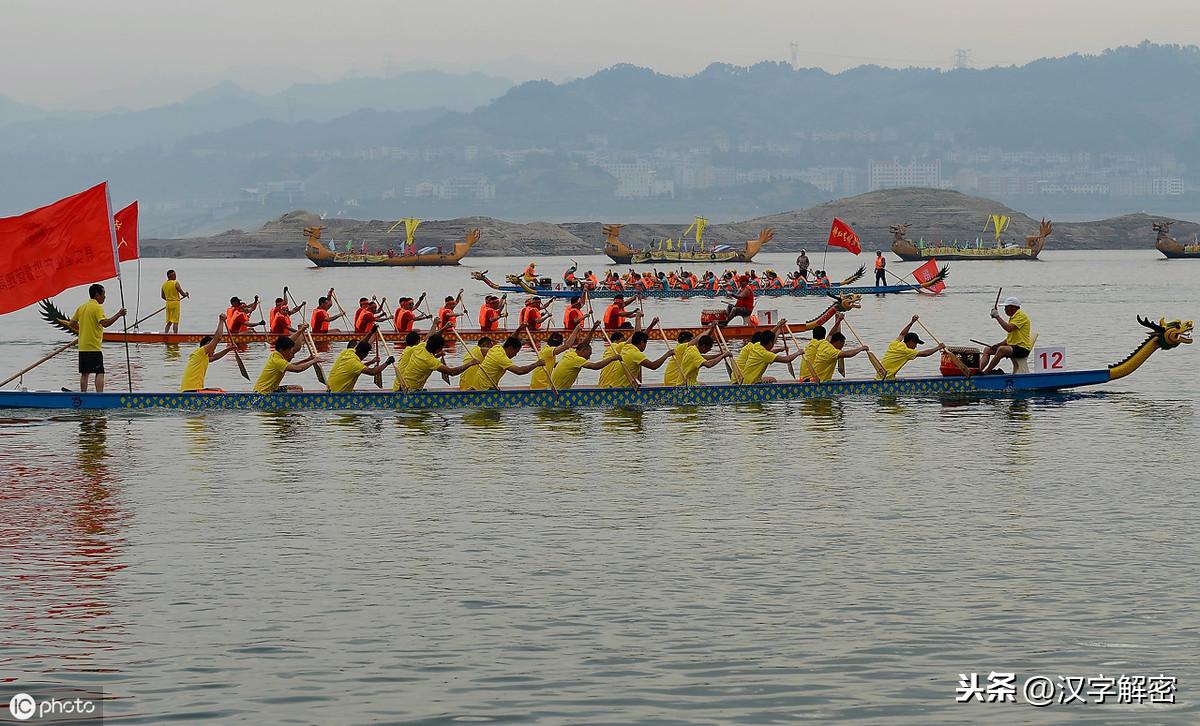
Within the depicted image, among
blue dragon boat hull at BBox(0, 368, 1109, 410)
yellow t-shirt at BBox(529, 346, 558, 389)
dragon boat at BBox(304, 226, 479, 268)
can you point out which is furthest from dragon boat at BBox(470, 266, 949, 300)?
dragon boat at BBox(304, 226, 479, 268)

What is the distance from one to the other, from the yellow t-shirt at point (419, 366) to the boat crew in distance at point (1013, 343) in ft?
37.7

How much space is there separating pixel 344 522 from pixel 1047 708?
1008 centimetres

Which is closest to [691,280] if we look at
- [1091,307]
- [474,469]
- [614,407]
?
[1091,307]

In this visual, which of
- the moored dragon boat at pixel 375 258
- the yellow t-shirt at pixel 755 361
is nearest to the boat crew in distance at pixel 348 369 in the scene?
the yellow t-shirt at pixel 755 361

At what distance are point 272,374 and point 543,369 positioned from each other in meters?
5.33

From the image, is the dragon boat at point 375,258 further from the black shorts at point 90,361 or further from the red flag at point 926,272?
the black shorts at point 90,361

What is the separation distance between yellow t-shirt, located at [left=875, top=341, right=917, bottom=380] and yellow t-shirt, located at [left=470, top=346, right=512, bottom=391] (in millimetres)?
7868

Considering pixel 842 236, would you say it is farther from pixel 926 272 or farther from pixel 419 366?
pixel 419 366

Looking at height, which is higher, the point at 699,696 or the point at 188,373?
the point at 188,373

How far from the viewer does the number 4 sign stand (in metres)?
31.4

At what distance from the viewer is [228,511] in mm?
19938

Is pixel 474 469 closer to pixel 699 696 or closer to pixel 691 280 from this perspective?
pixel 699 696

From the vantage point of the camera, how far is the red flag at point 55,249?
26719 mm

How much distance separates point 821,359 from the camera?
2991cm
